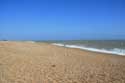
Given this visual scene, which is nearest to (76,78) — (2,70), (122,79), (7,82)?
(122,79)

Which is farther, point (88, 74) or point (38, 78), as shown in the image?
point (88, 74)

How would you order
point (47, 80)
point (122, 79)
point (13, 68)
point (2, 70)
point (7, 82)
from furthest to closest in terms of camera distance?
1. point (13, 68)
2. point (2, 70)
3. point (122, 79)
4. point (47, 80)
5. point (7, 82)

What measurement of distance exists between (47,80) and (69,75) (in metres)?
1.22

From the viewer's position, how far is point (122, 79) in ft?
24.7

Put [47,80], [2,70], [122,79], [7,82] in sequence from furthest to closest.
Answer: [2,70] < [122,79] < [47,80] < [7,82]

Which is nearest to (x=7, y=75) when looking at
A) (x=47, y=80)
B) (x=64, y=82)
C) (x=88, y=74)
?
(x=47, y=80)

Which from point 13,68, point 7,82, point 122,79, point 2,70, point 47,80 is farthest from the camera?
point 13,68

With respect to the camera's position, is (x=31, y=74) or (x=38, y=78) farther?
(x=31, y=74)

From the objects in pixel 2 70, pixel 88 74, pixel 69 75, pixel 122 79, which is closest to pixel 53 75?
pixel 69 75

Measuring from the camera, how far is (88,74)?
8188 mm

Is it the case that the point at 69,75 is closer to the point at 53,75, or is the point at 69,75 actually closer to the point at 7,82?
the point at 53,75

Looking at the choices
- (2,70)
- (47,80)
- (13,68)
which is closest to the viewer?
(47,80)

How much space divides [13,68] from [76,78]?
2.95 metres

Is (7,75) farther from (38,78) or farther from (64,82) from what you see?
(64,82)
